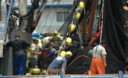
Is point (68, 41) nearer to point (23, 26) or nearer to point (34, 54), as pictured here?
point (34, 54)

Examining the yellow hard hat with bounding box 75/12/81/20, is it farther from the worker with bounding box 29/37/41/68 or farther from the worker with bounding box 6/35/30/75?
the worker with bounding box 6/35/30/75

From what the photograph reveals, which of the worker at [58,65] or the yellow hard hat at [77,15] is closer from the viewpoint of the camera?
the worker at [58,65]

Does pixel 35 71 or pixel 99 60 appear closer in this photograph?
pixel 99 60

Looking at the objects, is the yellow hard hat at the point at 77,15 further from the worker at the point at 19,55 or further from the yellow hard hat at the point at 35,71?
the worker at the point at 19,55

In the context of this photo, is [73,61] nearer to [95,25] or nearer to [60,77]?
[95,25]

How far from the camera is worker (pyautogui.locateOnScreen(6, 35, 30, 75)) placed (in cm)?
1486

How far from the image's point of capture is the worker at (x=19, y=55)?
1486 centimetres

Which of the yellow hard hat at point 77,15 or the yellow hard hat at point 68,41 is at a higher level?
the yellow hard hat at point 77,15

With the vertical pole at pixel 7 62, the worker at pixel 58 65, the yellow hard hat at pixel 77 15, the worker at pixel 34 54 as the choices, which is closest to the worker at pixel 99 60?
the worker at pixel 58 65

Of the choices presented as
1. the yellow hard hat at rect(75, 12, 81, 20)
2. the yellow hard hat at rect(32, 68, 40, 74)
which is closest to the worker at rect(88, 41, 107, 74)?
the yellow hard hat at rect(32, 68, 40, 74)

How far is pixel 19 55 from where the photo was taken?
15.0m

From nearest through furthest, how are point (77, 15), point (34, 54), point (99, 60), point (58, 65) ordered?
point (58, 65)
point (99, 60)
point (34, 54)
point (77, 15)

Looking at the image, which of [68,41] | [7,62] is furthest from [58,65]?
[68,41]

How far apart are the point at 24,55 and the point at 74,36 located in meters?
3.45
